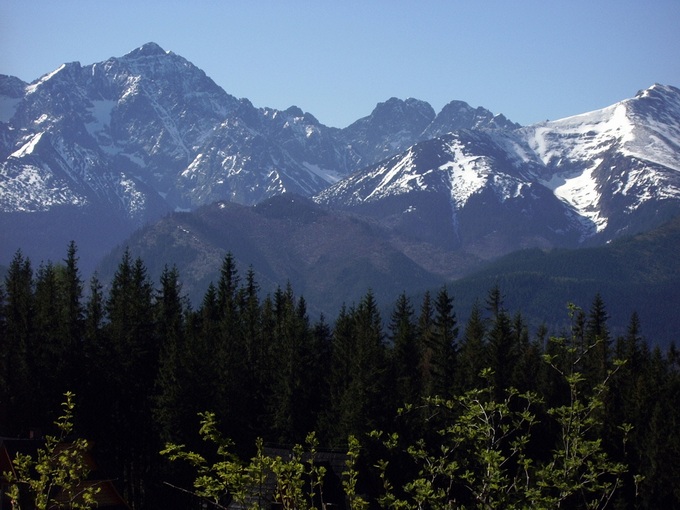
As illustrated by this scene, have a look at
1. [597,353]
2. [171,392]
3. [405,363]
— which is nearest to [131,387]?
[171,392]

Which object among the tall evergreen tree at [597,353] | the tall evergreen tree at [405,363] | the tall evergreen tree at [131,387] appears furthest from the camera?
the tall evergreen tree at [597,353]

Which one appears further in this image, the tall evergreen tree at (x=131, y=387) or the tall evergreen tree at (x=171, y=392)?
the tall evergreen tree at (x=131, y=387)

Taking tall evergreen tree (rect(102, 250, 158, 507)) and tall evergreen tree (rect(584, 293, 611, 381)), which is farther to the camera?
tall evergreen tree (rect(584, 293, 611, 381))

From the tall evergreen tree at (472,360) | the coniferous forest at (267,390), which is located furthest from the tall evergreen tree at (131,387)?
the tall evergreen tree at (472,360)

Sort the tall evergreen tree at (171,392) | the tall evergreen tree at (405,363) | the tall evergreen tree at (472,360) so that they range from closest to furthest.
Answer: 1. the tall evergreen tree at (171,392)
2. the tall evergreen tree at (472,360)
3. the tall evergreen tree at (405,363)

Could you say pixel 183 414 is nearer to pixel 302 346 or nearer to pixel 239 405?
pixel 239 405

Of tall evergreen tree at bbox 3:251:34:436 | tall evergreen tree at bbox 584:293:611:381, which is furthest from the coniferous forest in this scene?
tall evergreen tree at bbox 584:293:611:381

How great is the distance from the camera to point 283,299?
335ft

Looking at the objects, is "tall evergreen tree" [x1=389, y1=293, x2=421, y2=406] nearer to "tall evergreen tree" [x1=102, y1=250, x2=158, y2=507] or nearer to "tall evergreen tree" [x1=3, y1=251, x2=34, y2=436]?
"tall evergreen tree" [x1=102, y1=250, x2=158, y2=507]

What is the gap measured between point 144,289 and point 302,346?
2184 cm

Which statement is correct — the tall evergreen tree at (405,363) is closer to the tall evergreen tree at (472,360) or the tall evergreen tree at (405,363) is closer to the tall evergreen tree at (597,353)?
the tall evergreen tree at (472,360)

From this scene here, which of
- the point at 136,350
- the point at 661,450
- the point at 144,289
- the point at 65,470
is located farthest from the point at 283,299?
the point at 65,470

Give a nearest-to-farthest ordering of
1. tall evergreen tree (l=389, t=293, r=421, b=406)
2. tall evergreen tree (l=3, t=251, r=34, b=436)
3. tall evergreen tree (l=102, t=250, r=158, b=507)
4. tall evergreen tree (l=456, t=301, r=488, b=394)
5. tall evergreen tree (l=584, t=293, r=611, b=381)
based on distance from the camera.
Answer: tall evergreen tree (l=3, t=251, r=34, b=436) < tall evergreen tree (l=102, t=250, r=158, b=507) < tall evergreen tree (l=456, t=301, r=488, b=394) < tall evergreen tree (l=389, t=293, r=421, b=406) < tall evergreen tree (l=584, t=293, r=611, b=381)

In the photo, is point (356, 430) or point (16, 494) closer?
point (16, 494)
